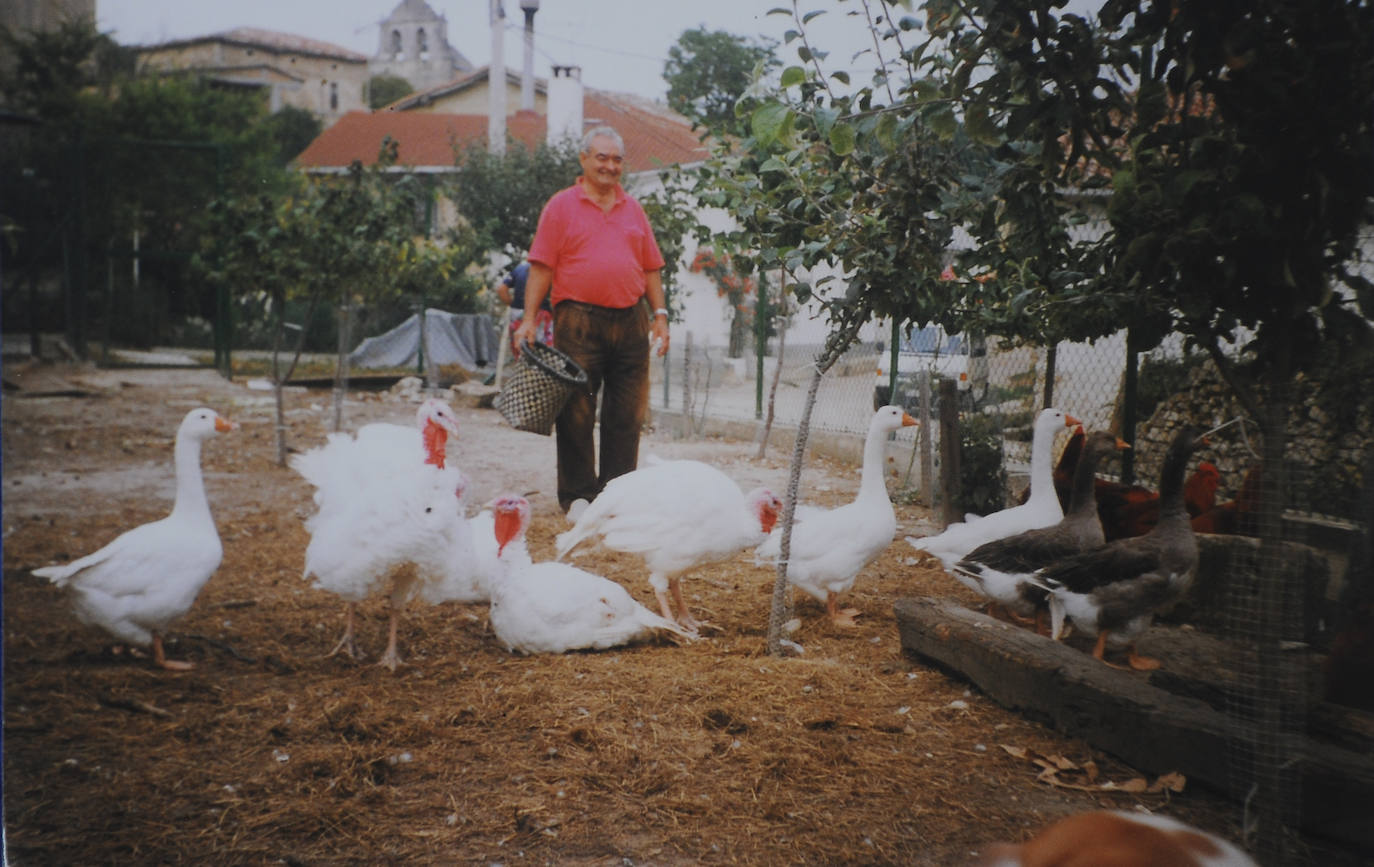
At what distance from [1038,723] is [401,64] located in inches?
109

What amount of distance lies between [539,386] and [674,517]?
624 millimetres

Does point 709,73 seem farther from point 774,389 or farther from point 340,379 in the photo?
point 340,379

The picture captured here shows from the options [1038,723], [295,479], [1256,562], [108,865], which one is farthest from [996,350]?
[295,479]

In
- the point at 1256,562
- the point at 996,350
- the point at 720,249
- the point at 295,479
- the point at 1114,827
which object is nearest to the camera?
the point at 1114,827

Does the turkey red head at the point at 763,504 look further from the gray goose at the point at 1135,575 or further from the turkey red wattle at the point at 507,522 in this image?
the gray goose at the point at 1135,575

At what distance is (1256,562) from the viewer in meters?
2.54

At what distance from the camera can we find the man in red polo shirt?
3088mm

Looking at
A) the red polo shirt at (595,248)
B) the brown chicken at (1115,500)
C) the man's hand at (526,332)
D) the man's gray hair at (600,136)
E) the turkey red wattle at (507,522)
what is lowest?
the turkey red wattle at (507,522)

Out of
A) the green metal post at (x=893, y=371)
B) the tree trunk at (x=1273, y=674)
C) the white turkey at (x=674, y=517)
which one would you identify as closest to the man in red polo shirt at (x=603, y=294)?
the white turkey at (x=674, y=517)

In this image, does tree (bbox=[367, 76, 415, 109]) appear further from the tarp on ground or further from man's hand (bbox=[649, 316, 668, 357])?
man's hand (bbox=[649, 316, 668, 357])

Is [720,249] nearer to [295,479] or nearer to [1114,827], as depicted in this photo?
[1114,827]

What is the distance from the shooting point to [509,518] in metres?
3.17

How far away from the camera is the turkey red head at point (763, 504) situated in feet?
10.6

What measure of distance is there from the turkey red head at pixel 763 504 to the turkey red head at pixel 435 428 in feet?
3.39
